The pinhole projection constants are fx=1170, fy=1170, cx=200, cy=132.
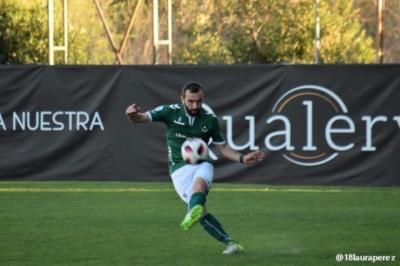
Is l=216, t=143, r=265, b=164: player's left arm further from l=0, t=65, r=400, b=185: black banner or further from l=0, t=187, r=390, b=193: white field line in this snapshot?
l=0, t=65, r=400, b=185: black banner

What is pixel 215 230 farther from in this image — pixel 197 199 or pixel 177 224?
pixel 177 224

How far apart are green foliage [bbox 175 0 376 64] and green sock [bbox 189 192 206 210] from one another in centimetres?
2941

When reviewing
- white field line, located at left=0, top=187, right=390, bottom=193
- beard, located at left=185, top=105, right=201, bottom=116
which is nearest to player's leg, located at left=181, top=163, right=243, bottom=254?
beard, located at left=185, top=105, right=201, bottom=116

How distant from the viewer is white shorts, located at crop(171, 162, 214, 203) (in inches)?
455

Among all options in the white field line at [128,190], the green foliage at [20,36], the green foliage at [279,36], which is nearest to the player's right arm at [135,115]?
the white field line at [128,190]

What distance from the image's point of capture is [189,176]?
11656mm

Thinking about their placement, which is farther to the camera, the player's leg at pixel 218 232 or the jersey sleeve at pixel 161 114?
the jersey sleeve at pixel 161 114

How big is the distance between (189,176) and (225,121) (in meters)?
8.45

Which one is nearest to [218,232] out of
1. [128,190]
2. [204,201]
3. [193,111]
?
[204,201]

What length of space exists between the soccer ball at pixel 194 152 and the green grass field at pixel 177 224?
947 mm

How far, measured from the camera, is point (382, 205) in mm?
16953

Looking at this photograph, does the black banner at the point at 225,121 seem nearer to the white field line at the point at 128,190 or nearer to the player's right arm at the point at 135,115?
the white field line at the point at 128,190

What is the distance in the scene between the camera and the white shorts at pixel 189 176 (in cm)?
1155

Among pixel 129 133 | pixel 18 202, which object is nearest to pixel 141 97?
pixel 129 133
